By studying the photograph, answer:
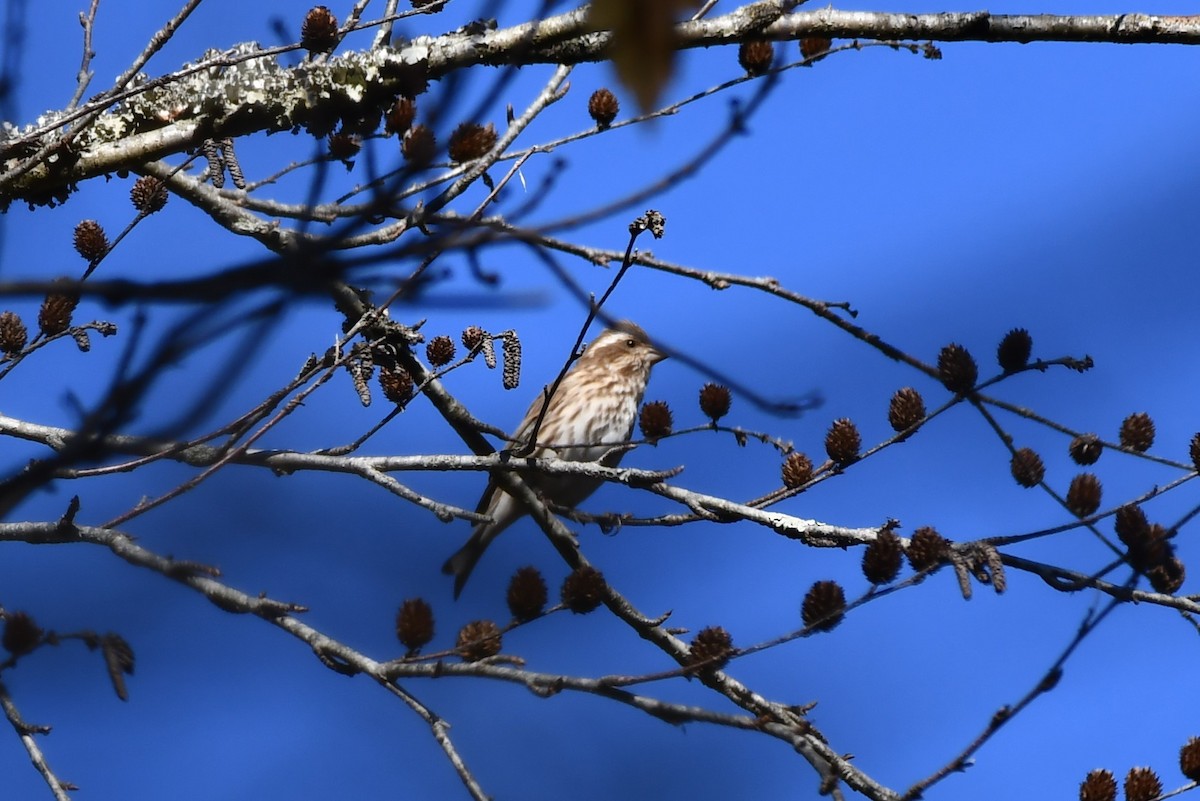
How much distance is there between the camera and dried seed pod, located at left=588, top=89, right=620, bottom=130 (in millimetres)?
3721

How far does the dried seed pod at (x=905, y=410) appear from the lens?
3.45 m

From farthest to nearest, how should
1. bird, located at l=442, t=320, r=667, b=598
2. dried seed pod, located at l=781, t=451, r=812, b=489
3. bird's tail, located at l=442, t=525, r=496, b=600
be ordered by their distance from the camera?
1. bird, located at l=442, t=320, r=667, b=598
2. bird's tail, located at l=442, t=525, r=496, b=600
3. dried seed pod, located at l=781, t=451, r=812, b=489

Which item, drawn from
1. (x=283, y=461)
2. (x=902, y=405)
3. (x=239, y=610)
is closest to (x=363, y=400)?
(x=283, y=461)

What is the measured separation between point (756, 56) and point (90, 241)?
1.93 meters

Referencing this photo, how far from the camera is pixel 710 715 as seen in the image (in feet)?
7.34

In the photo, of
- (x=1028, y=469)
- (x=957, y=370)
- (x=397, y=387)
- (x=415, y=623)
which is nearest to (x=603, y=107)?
(x=397, y=387)

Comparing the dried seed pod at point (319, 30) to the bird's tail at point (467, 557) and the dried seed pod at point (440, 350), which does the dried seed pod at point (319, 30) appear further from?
the bird's tail at point (467, 557)

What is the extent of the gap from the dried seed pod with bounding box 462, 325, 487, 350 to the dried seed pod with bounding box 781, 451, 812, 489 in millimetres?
908

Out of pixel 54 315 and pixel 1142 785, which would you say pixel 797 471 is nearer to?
pixel 1142 785

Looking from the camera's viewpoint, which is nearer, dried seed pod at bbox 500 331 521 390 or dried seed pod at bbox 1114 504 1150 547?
dried seed pod at bbox 1114 504 1150 547

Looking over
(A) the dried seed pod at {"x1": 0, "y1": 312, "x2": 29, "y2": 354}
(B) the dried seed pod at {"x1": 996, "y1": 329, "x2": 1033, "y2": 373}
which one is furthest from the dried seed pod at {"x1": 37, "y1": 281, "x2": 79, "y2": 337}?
(B) the dried seed pod at {"x1": 996, "y1": 329, "x2": 1033, "y2": 373}

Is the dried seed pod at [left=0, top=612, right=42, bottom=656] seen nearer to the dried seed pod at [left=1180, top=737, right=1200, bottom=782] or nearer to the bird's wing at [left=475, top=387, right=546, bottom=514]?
the dried seed pod at [left=1180, top=737, right=1200, bottom=782]

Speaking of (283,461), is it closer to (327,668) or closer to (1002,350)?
(327,668)

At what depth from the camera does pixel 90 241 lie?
12.4 feet
